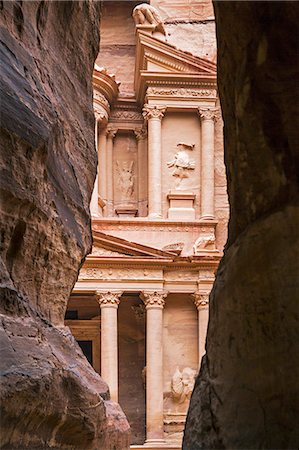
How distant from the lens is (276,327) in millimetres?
2975

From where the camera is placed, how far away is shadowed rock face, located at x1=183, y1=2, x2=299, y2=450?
9.53ft

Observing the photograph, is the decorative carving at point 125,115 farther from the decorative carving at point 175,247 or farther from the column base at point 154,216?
the decorative carving at point 175,247

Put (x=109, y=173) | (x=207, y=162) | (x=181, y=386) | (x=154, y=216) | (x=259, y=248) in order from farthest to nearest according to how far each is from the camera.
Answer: (x=109, y=173) < (x=207, y=162) < (x=154, y=216) < (x=181, y=386) < (x=259, y=248)

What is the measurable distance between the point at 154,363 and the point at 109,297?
2772 millimetres

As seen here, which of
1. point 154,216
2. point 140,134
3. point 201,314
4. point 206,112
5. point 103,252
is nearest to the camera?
point 103,252

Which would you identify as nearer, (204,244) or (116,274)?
(116,274)

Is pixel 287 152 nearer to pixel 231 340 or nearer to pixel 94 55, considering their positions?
pixel 231 340

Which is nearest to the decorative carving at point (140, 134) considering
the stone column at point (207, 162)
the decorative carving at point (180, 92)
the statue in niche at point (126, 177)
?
the statue in niche at point (126, 177)

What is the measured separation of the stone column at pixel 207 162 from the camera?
1138 inches

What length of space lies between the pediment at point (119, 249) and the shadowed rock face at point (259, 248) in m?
21.7

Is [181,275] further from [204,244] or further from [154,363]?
[154,363]

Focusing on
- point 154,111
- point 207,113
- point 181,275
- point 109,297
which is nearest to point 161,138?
point 154,111

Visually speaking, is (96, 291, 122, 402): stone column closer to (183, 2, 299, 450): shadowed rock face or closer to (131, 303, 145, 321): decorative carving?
(131, 303, 145, 321): decorative carving

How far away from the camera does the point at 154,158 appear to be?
96.3 ft
